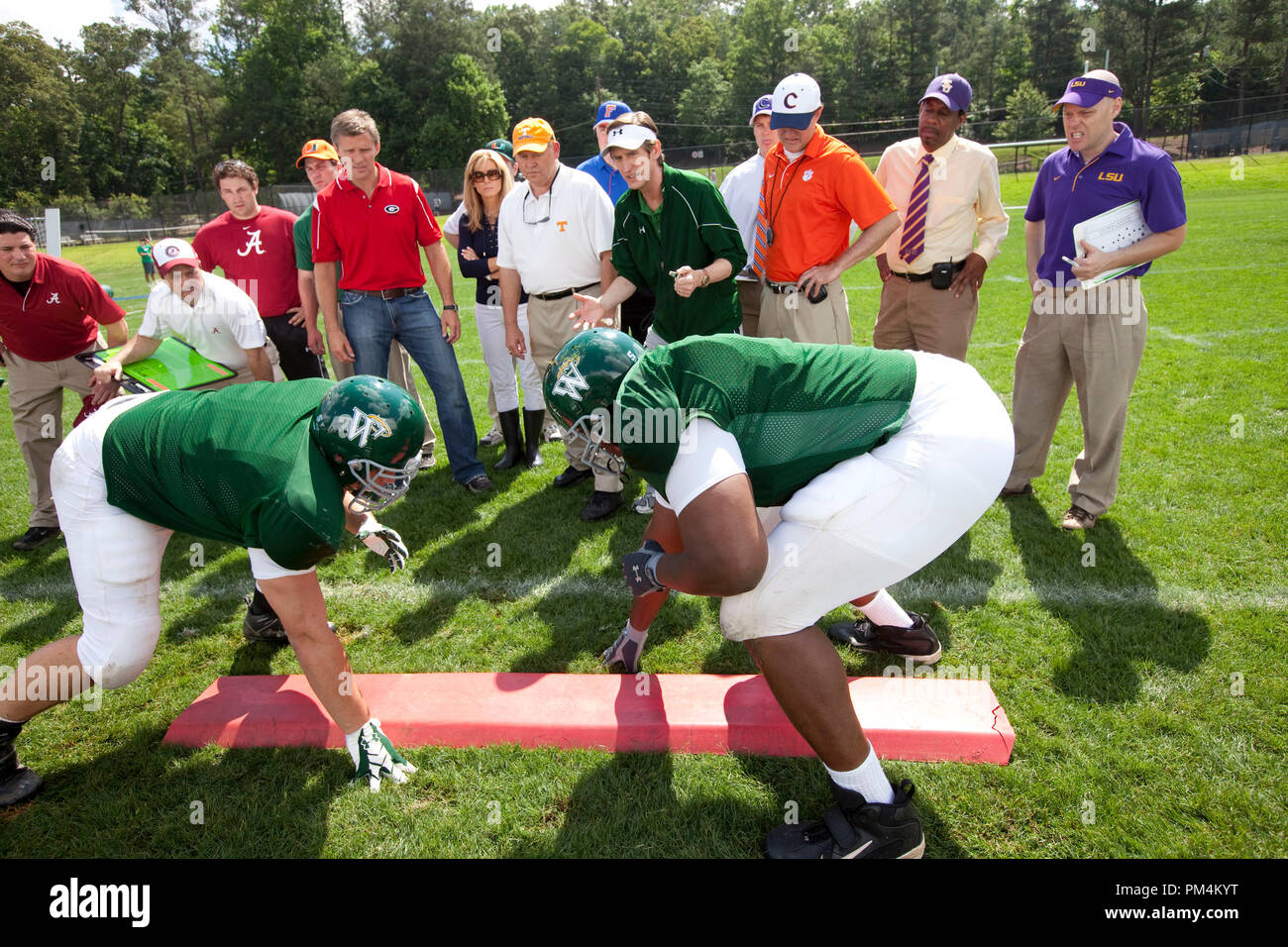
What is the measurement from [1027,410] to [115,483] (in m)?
4.79

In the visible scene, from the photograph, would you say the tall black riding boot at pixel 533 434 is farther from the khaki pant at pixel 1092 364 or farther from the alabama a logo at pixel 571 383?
the alabama a logo at pixel 571 383

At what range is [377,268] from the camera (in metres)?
5.25

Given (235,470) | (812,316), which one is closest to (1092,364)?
(812,316)

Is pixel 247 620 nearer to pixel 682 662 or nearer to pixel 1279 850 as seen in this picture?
pixel 682 662

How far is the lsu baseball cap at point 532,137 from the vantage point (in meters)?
4.93

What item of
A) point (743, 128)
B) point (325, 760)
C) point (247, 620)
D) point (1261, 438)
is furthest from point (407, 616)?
point (743, 128)

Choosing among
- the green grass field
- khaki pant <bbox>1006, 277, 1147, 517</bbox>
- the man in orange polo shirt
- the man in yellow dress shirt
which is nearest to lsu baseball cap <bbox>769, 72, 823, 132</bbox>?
the man in orange polo shirt

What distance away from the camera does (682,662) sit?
362 cm

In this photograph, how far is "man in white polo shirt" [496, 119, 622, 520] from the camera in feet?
16.6

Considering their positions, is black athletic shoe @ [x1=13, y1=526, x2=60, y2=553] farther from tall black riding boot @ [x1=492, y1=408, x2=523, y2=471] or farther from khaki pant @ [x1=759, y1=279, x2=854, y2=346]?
khaki pant @ [x1=759, y1=279, x2=854, y2=346]

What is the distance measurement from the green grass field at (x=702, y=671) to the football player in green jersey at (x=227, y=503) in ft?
1.26

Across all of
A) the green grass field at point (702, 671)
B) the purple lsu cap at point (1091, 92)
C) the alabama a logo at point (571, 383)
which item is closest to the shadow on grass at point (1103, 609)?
the green grass field at point (702, 671)

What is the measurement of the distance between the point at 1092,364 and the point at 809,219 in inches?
71.2

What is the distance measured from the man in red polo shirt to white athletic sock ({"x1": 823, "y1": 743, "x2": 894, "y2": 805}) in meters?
3.75
